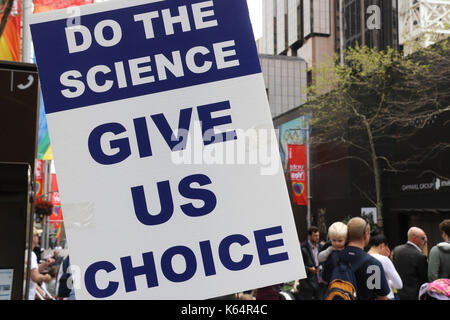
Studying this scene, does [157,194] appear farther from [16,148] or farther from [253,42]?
[16,148]

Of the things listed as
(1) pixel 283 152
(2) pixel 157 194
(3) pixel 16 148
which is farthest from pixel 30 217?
(1) pixel 283 152

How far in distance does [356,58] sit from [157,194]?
67.4ft

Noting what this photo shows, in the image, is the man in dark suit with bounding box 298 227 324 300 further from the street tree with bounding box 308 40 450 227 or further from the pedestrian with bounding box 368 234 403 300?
the street tree with bounding box 308 40 450 227

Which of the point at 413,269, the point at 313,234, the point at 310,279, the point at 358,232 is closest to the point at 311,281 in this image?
the point at 310,279

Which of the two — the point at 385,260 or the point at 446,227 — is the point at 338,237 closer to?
the point at 385,260

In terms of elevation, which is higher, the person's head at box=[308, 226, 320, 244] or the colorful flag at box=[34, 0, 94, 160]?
the colorful flag at box=[34, 0, 94, 160]

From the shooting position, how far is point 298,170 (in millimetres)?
25891

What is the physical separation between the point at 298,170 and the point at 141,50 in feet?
79.9

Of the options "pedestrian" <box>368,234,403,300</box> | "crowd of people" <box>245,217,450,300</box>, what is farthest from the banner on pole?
"pedestrian" <box>368,234,403,300</box>

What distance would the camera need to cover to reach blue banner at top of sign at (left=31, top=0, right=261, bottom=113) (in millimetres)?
1805

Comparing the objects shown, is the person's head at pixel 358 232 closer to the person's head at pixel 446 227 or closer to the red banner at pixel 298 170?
the person's head at pixel 446 227

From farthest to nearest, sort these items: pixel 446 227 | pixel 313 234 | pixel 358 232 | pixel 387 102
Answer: pixel 387 102, pixel 313 234, pixel 446 227, pixel 358 232

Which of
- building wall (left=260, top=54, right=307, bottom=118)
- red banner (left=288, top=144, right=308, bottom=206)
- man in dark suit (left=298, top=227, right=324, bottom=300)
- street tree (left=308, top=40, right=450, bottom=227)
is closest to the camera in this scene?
man in dark suit (left=298, top=227, right=324, bottom=300)

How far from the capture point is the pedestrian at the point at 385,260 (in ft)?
17.2
